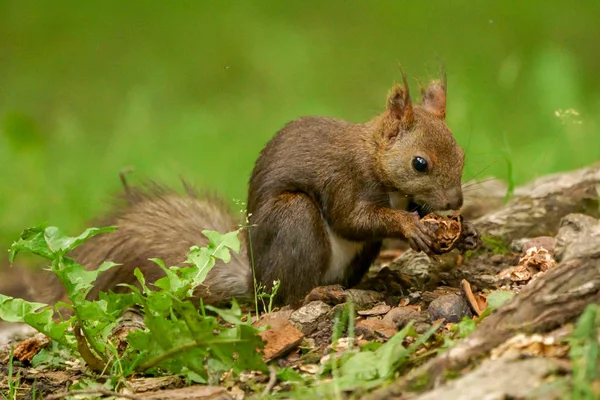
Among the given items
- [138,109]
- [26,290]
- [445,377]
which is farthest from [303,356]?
[138,109]

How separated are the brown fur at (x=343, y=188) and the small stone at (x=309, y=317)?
1.80 ft

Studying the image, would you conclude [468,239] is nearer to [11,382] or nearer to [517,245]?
[517,245]

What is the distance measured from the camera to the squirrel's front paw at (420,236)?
4.48m

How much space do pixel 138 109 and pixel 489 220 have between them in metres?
5.73

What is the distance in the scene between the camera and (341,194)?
4758 millimetres

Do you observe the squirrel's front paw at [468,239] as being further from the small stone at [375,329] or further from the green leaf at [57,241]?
the green leaf at [57,241]

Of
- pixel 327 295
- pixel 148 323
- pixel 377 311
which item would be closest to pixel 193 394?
pixel 148 323

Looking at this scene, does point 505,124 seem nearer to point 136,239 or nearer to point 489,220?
point 489,220

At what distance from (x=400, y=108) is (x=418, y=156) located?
258 mm

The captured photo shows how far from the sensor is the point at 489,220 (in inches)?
216

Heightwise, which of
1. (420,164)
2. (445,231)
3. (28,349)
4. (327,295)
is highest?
(420,164)

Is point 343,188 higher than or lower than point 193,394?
higher

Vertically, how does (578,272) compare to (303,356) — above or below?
above

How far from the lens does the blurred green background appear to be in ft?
29.0
